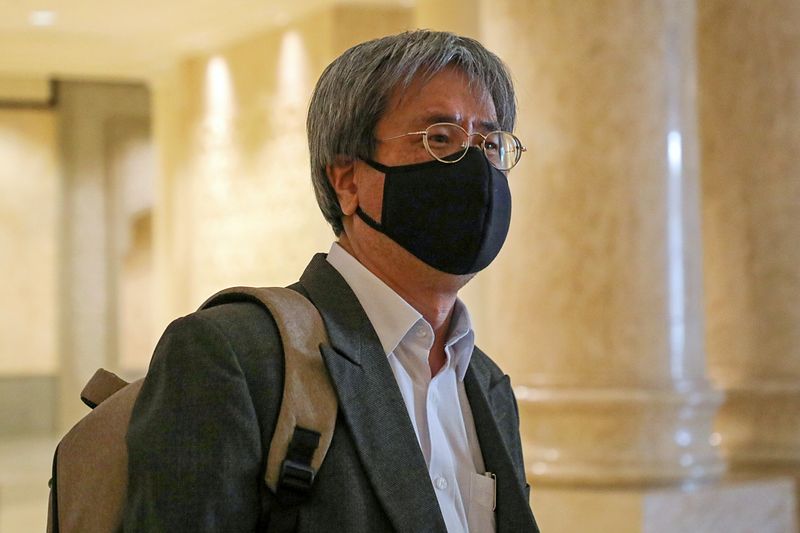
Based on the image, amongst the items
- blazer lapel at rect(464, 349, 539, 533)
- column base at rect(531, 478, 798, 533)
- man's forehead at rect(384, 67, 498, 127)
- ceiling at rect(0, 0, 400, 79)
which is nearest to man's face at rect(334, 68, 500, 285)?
man's forehead at rect(384, 67, 498, 127)

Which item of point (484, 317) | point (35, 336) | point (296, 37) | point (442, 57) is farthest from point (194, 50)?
point (442, 57)

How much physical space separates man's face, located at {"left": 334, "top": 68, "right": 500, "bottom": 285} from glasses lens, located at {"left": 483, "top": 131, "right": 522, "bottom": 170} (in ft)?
0.10

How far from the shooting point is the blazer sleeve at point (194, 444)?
1798mm

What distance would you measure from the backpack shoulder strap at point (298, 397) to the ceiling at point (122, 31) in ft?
29.3

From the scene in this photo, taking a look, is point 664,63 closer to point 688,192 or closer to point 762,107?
point 688,192

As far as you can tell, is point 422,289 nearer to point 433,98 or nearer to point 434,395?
point 434,395

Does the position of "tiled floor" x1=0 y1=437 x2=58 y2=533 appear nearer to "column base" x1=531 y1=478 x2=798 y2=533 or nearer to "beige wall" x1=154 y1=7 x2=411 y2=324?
"beige wall" x1=154 y1=7 x2=411 y2=324

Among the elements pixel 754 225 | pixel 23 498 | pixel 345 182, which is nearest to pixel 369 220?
pixel 345 182

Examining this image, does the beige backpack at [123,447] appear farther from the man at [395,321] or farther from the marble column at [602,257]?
the marble column at [602,257]

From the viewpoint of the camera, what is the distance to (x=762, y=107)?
634 centimetres

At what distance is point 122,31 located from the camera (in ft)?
41.1

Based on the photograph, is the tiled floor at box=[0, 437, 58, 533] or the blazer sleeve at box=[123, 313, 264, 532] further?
the tiled floor at box=[0, 437, 58, 533]

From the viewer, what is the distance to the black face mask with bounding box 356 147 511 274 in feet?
7.14

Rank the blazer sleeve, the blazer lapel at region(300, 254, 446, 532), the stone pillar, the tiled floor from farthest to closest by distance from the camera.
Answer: the tiled floor < the stone pillar < the blazer lapel at region(300, 254, 446, 532) < the blazer sleeve
